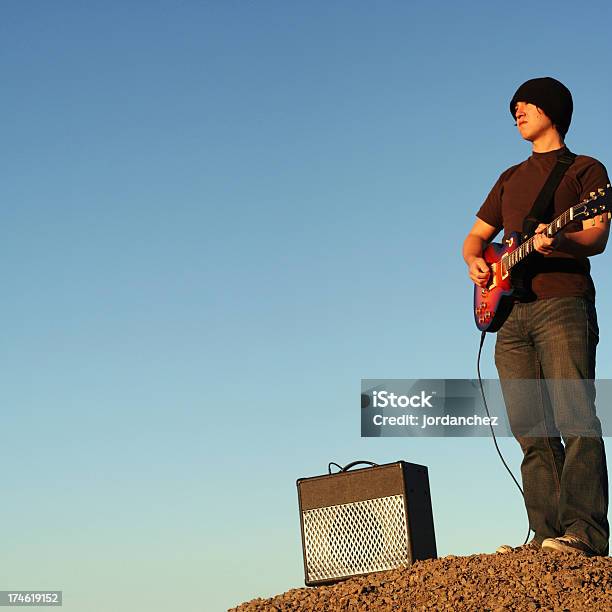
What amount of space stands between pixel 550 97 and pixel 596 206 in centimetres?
88

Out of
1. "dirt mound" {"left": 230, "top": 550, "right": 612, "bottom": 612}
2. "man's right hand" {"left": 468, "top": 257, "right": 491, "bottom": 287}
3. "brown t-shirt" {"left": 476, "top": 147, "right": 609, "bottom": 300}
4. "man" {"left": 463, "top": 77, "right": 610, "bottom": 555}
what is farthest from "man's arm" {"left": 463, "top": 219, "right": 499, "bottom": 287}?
"dirt mound" {"left": 230, "top": 550, "right": 612, "bottom": 612}

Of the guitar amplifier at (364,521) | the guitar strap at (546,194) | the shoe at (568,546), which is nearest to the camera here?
the shoe at (568,546)

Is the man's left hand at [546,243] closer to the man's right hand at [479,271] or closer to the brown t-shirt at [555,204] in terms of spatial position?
the brown t-shirt at [555,204]

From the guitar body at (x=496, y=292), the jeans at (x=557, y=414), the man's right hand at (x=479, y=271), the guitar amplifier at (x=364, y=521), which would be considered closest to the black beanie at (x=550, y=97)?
the guitar body at (x=496, y=292)

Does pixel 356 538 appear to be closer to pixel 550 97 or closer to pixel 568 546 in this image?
pixel 568 546

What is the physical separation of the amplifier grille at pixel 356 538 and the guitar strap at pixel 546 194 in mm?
1916

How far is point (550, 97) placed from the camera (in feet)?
19.9

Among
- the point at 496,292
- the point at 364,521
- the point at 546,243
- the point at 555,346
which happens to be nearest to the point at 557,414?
the point at 555,346

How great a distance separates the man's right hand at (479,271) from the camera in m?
6.38

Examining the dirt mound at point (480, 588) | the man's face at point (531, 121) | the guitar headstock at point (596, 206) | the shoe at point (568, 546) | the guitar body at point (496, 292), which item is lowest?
the dirt mound at point (480, 588)

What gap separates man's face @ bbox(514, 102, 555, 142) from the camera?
6.11 meters

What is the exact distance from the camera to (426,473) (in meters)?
6.70

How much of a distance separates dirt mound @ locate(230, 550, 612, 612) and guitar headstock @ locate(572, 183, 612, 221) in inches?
75.5

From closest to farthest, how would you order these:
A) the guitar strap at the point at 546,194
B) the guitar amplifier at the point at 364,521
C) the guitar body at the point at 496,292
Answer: the guitar strap at the point at 546,194 → the guitar body at the point at 496,292 → the guitar amplifier at the point at 364,521
